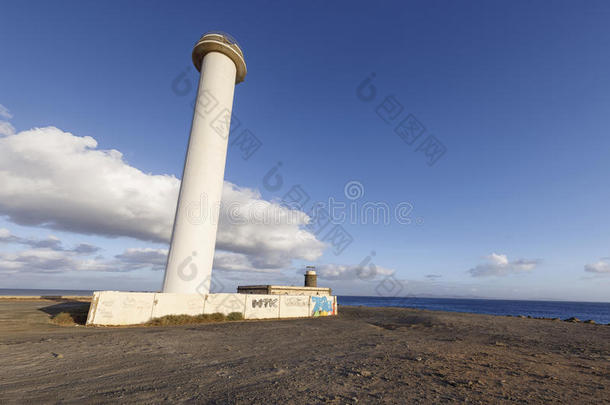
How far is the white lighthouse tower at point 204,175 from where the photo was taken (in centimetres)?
2184

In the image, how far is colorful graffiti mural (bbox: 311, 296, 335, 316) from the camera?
3238 centimetres

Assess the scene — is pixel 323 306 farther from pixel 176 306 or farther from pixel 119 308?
pixel 119 308

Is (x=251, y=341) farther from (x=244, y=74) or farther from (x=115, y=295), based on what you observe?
(x=244, y=74)

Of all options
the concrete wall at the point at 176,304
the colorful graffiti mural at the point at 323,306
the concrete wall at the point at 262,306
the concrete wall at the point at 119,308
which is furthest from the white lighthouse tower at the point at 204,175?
the colorful graffiti mural at the point at 323,306

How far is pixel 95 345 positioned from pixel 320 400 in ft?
34.8

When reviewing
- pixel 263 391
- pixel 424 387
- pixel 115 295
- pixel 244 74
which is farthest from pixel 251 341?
pixel 244 74

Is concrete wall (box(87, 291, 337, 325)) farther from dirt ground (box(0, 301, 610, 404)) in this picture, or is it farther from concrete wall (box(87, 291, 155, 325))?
dirt ground (box(0, 301, 610, 404))

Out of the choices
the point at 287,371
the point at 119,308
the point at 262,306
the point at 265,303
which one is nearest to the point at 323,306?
the point at 265,303

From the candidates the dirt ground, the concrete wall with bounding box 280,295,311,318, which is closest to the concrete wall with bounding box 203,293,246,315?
the concrete wall with bounding box 280,295,311,318

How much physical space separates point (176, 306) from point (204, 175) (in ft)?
33.5

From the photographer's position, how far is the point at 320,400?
610 cm

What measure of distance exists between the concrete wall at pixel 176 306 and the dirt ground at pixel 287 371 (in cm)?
442

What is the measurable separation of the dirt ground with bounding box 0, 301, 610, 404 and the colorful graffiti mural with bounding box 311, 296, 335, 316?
18804 millimetres

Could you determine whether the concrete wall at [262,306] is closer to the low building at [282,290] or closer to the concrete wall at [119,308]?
the low building at [282,290]
